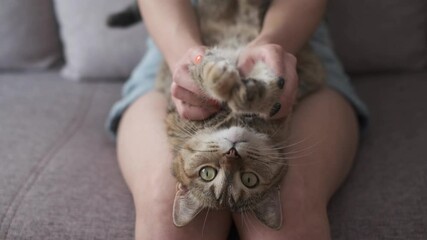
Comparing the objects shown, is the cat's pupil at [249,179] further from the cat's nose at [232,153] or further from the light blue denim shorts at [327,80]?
the light blue denim shorts at [327,80]

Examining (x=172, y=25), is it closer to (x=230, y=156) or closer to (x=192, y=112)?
(x=192, y=112)

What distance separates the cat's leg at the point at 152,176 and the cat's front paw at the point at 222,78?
0.32 metres

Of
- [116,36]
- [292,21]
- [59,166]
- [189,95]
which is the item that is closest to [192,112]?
[189,95]

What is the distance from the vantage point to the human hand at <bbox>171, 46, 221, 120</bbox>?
112 cm

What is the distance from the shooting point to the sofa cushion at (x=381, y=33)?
76.0 inches

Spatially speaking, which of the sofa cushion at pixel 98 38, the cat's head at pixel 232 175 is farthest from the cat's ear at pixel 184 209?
the sofa cushion at pixel 98 38

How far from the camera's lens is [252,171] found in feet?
3.84

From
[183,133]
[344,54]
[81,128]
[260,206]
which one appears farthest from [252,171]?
[344,54]

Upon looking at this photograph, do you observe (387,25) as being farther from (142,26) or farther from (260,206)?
(260,206)

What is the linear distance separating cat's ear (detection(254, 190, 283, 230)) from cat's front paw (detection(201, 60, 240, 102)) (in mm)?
294

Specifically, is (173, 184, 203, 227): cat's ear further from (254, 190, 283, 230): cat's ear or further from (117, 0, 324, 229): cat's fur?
(254, 190, 283, 230): cat's ear

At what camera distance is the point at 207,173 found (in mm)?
1187

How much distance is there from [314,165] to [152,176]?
1.32ft

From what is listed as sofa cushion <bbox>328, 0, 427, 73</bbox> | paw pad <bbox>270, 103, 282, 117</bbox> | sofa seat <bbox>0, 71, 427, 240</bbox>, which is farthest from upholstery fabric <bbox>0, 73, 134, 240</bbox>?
sofa cushion <bbox>328, 0, 427, 73</bbox>
